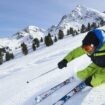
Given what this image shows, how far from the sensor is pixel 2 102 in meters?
9.97

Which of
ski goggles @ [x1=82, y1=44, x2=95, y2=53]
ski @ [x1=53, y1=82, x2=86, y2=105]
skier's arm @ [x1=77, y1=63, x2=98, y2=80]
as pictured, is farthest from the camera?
skier's arm @ [x1=77, y1=63, x2=98, y2=80]

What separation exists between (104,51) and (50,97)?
7.19 feet

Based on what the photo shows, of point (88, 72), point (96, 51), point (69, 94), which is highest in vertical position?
point (96, 51)

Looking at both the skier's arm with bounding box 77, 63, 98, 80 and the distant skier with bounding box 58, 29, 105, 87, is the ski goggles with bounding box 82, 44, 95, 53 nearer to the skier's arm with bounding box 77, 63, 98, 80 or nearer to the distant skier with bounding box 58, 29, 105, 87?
the distant skier with bounding box 58, 29, 105, 87

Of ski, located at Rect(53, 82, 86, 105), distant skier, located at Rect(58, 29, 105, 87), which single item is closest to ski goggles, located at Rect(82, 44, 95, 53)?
distant skier, located at Rect(58, 29, 105, 87)

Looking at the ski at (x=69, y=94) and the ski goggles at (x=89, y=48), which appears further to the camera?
the ski goggles at (x=89, y=48)

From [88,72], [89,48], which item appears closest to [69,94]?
[88,72]

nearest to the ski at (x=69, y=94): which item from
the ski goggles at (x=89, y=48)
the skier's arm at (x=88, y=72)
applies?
the skier's arm at (x=88, y=72)

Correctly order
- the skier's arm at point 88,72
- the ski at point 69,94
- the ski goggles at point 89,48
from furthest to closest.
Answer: the skier's arm at point 88,72
the ski goggles at point 89,48
the ski at point 69,94

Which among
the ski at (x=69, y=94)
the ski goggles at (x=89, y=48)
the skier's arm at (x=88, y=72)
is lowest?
the ski at (x=69, y=94)

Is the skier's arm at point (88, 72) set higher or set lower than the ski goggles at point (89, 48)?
lower

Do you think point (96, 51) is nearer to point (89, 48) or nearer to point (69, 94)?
point (89, 48)

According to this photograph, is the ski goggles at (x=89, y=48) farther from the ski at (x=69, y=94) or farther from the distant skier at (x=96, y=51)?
the ski at (x=69, y=94)

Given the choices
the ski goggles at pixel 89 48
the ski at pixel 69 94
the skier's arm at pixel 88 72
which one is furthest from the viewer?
the skier's arm at pixel 88 72
